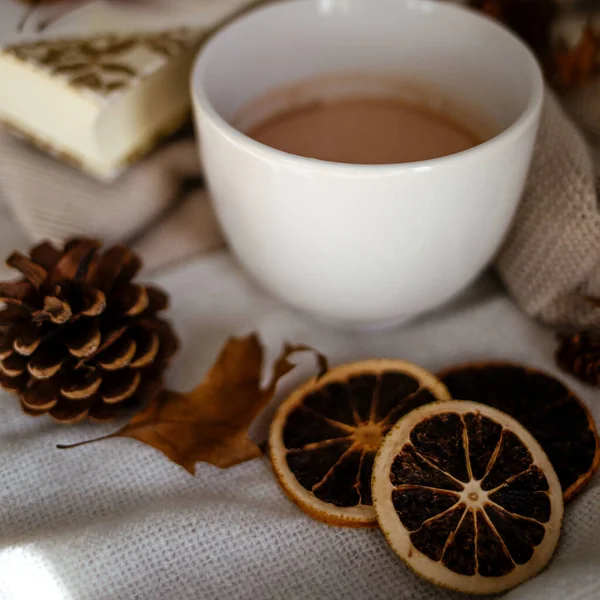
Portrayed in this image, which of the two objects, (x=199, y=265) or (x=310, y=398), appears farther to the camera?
(x=199, y=265)

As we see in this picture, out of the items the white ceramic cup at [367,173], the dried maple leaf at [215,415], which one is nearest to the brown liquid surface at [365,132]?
the white ceramic cup at [367,173]

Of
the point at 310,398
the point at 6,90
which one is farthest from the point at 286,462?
the point at 6,90

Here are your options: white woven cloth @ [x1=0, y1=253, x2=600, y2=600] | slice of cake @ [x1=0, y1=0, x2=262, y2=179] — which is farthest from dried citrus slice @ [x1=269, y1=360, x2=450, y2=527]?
slice of cake @ [x1=0, y1=0, x2=262, y2=179]

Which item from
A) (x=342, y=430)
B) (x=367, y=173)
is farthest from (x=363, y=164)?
(x=342, y=430)

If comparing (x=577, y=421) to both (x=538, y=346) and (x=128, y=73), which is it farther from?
(x=128, y=73)

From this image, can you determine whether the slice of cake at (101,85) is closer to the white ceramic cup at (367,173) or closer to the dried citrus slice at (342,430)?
the white ceramic cup at (367,173)

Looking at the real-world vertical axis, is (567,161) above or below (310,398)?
above

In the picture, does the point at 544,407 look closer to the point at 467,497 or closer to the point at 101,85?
the point at 467,497
